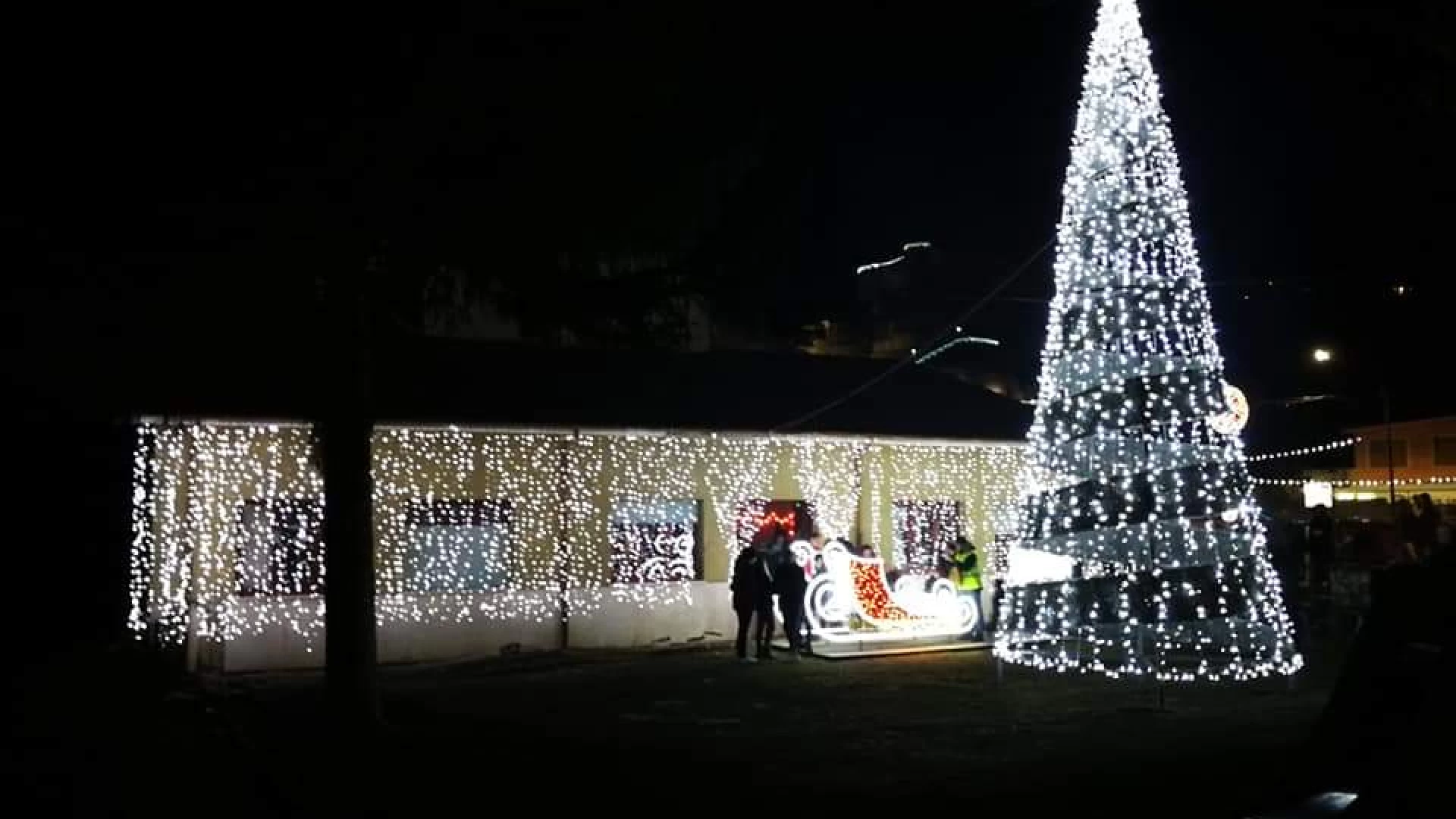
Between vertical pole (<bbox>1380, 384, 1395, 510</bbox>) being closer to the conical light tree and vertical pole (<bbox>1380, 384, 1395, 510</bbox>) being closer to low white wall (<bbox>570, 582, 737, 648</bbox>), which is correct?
the conical light tree

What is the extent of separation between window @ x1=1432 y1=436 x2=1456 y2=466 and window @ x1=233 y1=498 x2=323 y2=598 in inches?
1576

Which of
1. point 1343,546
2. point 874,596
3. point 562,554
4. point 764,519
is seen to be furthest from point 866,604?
point 1343,546

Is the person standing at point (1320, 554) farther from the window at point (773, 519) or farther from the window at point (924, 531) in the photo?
the window at point (773, 519)

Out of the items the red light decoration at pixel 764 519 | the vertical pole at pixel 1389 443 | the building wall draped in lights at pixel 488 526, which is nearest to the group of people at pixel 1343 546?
the vertical pole at pixel 1389 443

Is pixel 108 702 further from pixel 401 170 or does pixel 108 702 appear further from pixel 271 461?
pixel 401 170

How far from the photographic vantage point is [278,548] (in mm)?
17781

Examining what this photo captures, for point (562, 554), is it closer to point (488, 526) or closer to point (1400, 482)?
point (488, 526)

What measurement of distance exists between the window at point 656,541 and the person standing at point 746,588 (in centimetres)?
221

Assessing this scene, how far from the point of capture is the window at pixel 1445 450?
4562 cm

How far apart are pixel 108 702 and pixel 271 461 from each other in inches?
164

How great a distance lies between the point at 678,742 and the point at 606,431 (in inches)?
321

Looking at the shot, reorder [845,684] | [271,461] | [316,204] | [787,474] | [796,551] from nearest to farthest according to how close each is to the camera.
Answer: [316,204]
[845,684]
[271,461]
[796,551]
[787,474]

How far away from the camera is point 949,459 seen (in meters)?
22.7

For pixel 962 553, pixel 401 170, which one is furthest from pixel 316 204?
pixel 962 553
